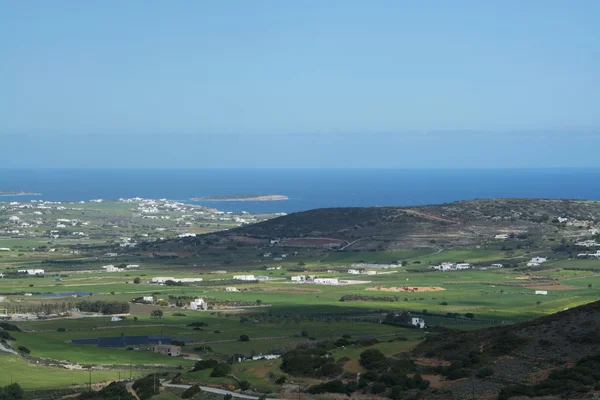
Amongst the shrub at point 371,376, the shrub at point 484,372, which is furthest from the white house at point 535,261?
the shrub at point 371,376

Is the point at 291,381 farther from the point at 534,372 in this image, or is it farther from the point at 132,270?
the point at 132,270

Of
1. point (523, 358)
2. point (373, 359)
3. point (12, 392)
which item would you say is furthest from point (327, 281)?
point (12, 392)

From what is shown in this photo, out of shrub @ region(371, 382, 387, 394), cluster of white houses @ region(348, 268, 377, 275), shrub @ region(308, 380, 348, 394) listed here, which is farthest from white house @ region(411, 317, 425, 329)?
cluster of white houses @ region(348, 268, 377, 275)

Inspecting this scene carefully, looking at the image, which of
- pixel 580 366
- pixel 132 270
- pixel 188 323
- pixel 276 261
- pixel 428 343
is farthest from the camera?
pixel 276 261

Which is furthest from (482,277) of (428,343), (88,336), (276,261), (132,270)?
(428,343)

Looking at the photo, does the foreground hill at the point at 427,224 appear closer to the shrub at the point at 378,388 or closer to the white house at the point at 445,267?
the white house at the point at 445,267

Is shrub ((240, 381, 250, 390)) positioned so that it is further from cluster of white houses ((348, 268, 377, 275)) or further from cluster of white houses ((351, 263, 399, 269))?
cluster of white houses ((351, 263, 399, 269))
